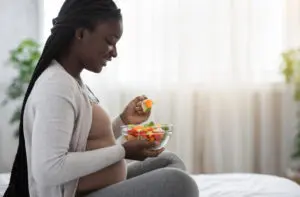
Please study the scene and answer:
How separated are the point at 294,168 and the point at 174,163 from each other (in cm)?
182

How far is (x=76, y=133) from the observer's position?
49.9 inches

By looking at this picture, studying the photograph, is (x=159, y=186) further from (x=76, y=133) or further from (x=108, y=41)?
(x=108, y=41)

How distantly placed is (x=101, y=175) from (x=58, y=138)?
223 millimetres

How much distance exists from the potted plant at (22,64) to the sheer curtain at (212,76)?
168mm

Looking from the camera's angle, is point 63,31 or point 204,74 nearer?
point 63,31

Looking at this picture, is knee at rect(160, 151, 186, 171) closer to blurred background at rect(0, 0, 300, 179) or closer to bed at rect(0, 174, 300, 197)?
bed at rect(0, 174, 300, 197)

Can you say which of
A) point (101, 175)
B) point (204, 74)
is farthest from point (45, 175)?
Answer: point (204, 74)

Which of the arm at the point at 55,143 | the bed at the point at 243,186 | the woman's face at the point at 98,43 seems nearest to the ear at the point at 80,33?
the woman's face at the point at 98,43

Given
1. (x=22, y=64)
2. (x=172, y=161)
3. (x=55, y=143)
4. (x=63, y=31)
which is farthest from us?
(x=22, y=64)

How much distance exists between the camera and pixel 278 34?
3.17m

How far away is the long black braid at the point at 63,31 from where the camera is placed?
51.3 inches

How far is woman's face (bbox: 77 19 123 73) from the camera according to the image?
1318 millimetres

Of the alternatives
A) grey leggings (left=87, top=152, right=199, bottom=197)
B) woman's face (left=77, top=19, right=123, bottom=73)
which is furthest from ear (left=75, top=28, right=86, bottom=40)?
grey leggings (left=87, top=152, right=199, bottom=197)

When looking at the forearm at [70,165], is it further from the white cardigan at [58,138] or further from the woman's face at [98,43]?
the woman's face at [98,43]
